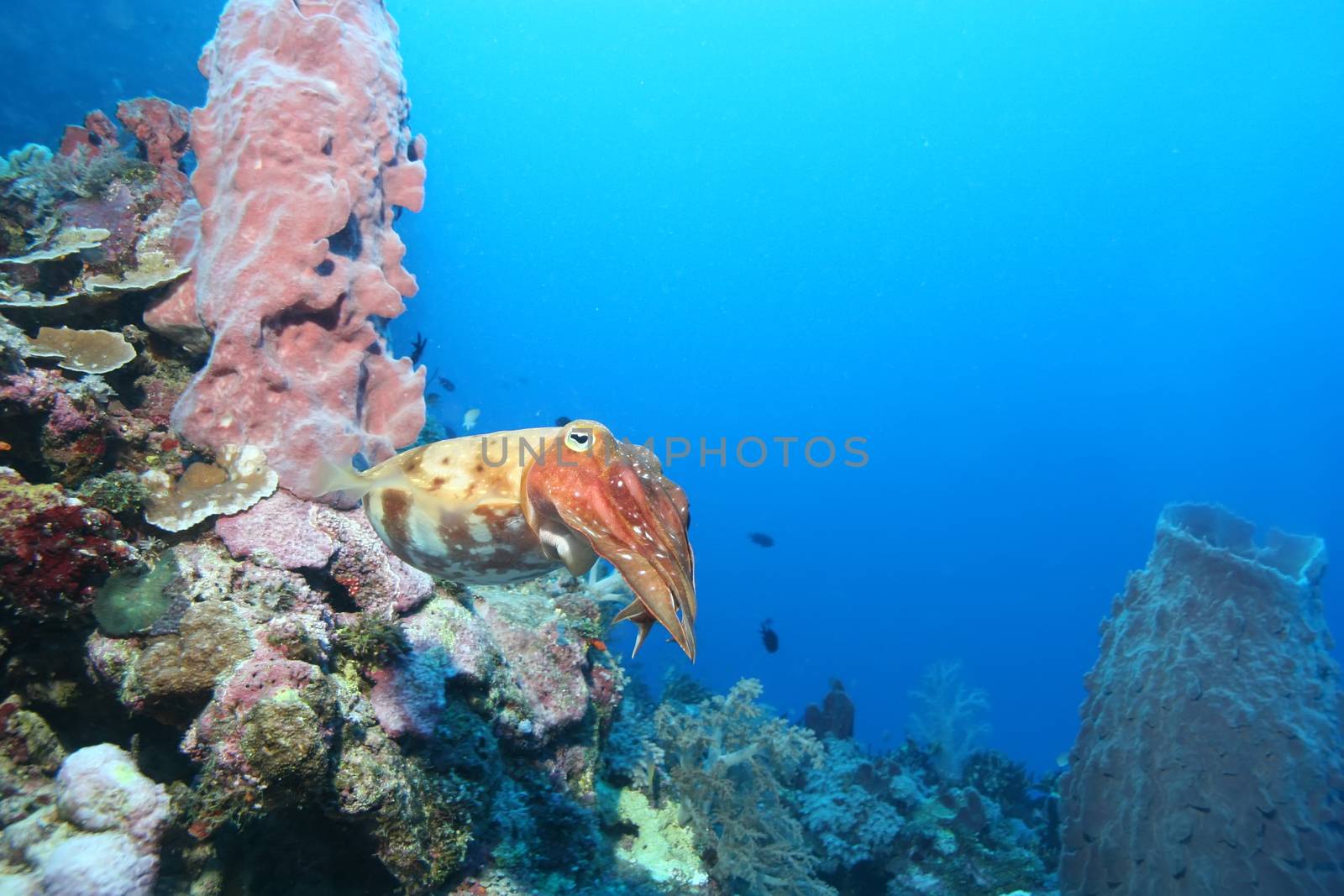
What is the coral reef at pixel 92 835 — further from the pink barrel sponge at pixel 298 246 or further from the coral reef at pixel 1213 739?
the coral reef at pixel 1213 739

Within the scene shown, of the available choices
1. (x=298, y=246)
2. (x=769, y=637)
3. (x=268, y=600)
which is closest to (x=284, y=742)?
(x=268, y=600)

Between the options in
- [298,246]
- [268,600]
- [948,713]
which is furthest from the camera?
[948,713]

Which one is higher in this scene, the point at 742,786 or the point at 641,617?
the point at 742,786

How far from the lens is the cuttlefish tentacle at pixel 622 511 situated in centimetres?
216

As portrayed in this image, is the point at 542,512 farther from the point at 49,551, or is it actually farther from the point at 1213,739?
the point at 1213,739

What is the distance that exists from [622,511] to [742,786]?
6.86 m

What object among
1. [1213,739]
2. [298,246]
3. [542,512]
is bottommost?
[542,512]

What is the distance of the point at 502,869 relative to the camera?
438 centimetres

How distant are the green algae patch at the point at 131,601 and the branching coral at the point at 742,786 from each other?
18.0 ft

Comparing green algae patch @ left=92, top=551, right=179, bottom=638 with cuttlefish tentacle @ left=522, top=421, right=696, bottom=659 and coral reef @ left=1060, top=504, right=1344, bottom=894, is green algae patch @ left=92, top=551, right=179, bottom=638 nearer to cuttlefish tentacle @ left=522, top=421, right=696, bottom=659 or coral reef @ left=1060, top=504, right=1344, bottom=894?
cuttlefish tentacle @ left=522, top=421, right=696, bottom=659

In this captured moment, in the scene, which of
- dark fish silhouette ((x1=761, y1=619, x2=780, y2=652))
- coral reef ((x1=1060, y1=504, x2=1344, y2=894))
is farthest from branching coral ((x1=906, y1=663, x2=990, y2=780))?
coral reef ((x1=1060, y1=504, x2=1344, y2=894))

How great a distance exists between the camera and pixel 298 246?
490 cm

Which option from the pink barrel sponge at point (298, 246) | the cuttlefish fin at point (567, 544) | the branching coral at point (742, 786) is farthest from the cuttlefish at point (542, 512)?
the branching coral at point (742, 786)

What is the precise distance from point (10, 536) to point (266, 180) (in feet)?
10.7
